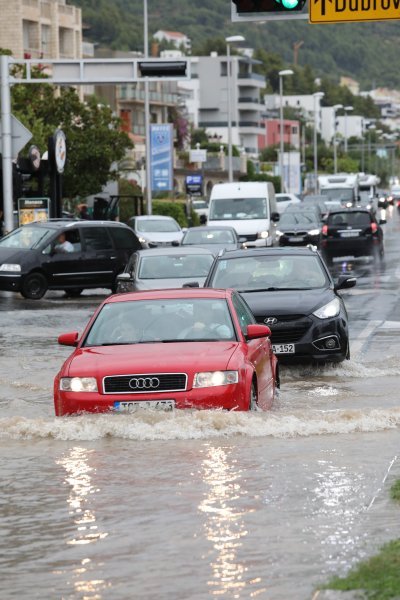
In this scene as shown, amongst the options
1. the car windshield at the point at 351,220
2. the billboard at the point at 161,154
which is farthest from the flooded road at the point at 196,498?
the billboard at the point at 161,154

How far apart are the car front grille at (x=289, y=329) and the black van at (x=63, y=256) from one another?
1632cm

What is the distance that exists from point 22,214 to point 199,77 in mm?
158554

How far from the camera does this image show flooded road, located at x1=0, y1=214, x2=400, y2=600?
7.77 metres

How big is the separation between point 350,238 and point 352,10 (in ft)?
110

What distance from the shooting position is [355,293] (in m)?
32.9

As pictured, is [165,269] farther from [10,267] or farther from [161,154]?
[161,154]

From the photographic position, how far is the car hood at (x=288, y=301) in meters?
18.7

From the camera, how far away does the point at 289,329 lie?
1859 centimetres

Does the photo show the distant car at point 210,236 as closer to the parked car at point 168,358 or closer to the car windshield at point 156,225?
the car windshield at point 156,225

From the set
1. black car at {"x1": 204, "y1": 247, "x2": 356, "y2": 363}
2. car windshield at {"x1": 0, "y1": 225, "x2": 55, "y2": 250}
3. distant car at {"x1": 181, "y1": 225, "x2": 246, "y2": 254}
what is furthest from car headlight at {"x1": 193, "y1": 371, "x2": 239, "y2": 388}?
distant car at {"x1": 181, "y1": 225, "x2": 246, "y2": 254}

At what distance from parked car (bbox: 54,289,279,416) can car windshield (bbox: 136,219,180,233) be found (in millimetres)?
34864

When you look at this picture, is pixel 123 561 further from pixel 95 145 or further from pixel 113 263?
pixel 95 145

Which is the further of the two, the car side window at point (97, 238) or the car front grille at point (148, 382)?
the car side window at point (97, 238)

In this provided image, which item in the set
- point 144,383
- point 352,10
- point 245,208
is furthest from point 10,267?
point 144,383
